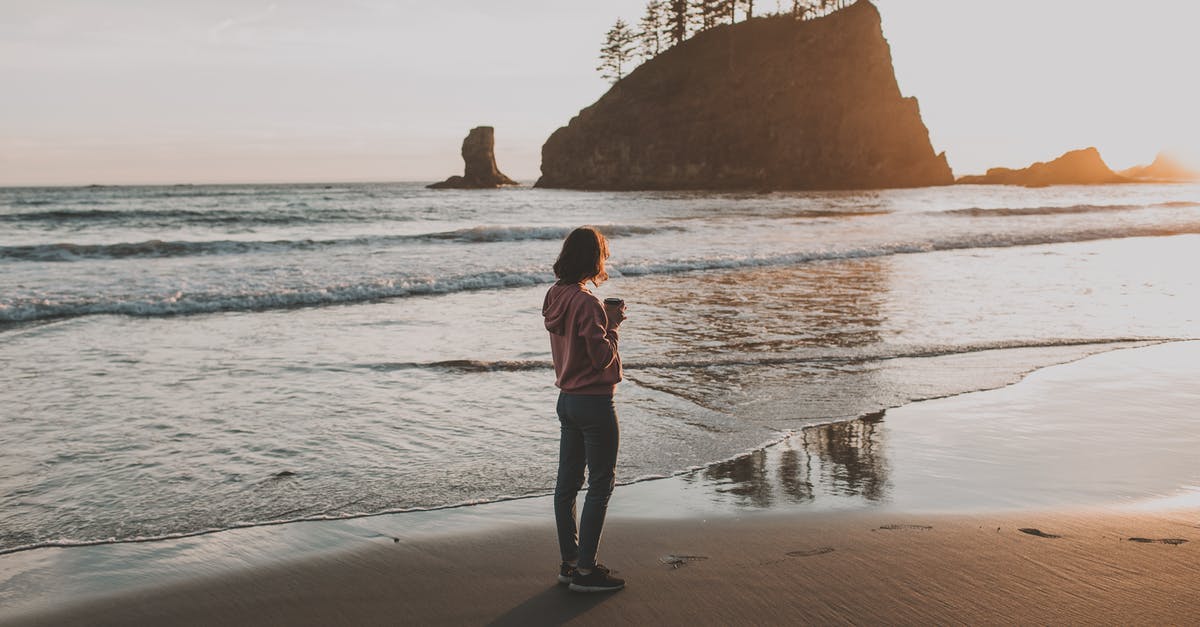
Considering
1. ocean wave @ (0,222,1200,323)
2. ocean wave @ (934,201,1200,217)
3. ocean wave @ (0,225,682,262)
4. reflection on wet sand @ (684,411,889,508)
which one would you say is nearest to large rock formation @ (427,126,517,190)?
ocean wave @ (934,201,1200,217)

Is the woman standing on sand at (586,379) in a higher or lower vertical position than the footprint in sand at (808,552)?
higher

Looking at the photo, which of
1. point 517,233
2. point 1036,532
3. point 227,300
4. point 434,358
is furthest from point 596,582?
point 517,233

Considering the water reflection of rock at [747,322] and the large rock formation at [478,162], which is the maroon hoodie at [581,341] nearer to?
the water reflection of rock at [747,322]

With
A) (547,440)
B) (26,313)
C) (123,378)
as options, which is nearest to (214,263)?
(26,313)

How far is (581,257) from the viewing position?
3250 millimetres

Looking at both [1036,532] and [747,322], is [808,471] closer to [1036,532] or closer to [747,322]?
[1036,532]

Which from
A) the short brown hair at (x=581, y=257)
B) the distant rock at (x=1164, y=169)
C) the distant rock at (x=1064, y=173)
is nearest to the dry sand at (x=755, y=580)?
the short brown hair at (x=581, y=257)

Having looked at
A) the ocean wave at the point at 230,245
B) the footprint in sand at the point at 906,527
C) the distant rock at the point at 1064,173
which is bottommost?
the footprint in sand at the point at 906,527

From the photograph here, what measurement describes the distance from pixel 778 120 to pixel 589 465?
71.4m

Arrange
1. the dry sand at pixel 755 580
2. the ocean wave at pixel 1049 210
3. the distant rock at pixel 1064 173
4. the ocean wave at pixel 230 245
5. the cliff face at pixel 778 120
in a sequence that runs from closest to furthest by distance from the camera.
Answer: the dry sand at pixel 755 580 → the ocean wave at pixel 230 245 → the ocean wave at pixel 1049 210 → the cliff face at pixel 778 120 → the distant rock at pixel 1064 173

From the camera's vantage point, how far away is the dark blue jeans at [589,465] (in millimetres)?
3314

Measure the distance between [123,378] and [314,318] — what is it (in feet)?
12.3

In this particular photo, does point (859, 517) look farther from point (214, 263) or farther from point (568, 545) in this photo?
point (214, 263)

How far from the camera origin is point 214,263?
723 inches
